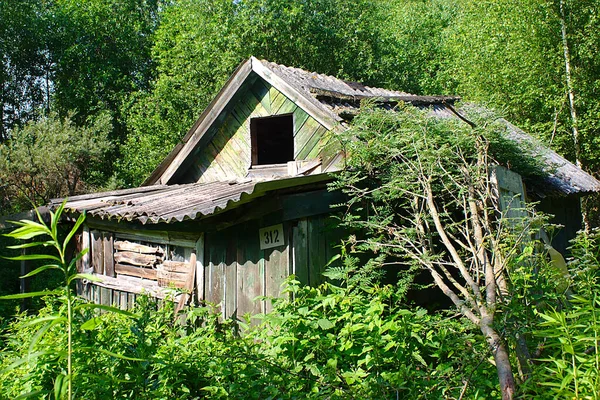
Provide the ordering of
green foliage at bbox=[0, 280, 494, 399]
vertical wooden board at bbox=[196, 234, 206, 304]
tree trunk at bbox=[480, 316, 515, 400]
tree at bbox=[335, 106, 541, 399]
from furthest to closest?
vertical wooden board at bbox=[196, 234, 206, 304], tree at bbox=[335, 106, 541, 399], green foliage at bbox=[0, 280, 494, 399], tree trunk at bbox=[480, 316, 515, 400]

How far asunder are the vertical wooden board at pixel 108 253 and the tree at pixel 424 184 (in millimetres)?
3842

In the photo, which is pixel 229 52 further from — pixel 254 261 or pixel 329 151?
pixel 254 261

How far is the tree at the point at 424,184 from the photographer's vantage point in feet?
17.7

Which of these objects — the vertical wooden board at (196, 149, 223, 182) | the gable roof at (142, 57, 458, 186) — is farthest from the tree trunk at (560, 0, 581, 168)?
the vertical wooden board at (196, 149, 223, 182)

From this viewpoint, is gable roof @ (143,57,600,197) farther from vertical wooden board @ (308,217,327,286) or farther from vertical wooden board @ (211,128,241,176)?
vertical wooden board @ (308,217,327,286)

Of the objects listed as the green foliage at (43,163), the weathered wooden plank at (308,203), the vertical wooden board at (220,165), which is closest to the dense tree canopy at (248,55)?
the green foliage at (43,163)

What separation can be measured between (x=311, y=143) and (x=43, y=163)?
11104 mm

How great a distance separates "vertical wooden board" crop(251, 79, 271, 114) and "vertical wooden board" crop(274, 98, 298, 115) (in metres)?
0.24

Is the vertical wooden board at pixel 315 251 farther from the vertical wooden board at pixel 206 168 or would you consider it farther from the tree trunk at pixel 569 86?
the tree trunk at pixel 569 86

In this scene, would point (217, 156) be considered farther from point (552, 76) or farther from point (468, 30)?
point (468, 30)

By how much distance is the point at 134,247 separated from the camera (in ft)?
25.3

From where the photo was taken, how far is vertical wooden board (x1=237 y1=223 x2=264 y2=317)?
616 centimetres

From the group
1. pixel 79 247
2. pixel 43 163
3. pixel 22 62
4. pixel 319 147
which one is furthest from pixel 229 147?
pixel 22 62

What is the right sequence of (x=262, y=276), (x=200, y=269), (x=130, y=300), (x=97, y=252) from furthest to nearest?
(x=97, y=252) < (x=130, y=300) < (x=200, y=269) < (x=262, y=276)
